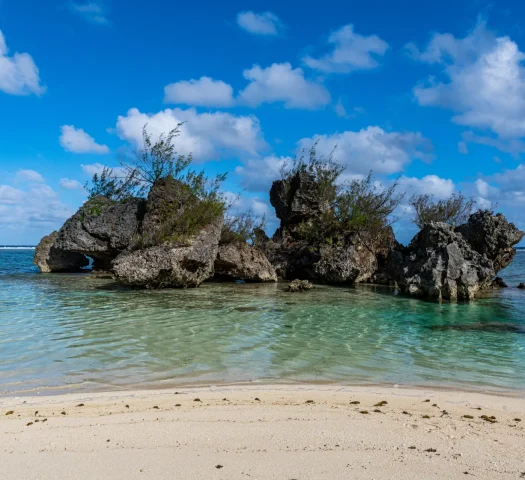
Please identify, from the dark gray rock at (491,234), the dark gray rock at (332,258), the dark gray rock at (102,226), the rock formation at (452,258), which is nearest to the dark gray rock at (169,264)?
the dark gray rock at (102,226)

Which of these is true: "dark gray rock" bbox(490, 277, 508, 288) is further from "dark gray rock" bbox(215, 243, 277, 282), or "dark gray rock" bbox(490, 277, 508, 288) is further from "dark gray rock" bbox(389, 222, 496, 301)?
"dark gray rock" bbox(215, 243, 277, 282)

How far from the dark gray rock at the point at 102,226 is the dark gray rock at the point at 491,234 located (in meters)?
18.8

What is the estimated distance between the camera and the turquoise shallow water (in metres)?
7.27

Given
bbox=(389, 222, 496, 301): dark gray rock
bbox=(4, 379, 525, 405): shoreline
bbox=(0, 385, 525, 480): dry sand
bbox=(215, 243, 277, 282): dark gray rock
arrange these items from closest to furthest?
1. bbox=(0, 385, 525, 480): dry sand
2. bbox=(4, 379, 525, 405): shoreline
3. bbox=(389, 222, 496, 301): dark gray rock
4. bbox=(215, 243, 277, 282): dark gray rock

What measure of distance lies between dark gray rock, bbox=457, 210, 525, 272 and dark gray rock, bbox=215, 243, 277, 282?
11568 mm

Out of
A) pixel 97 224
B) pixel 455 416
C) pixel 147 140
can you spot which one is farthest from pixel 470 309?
pixel 97 224

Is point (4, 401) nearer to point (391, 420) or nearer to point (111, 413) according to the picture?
point (111, 413)

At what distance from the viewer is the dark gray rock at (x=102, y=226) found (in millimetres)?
25188

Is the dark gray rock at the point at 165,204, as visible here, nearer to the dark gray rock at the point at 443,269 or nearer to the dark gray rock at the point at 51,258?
the dark gray rock at the point at 443,269

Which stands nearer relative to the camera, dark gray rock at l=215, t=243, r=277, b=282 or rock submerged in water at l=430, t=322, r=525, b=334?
rock submerged in water at l=430, t=322, r=525, b=334

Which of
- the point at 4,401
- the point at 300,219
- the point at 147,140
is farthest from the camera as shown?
the point at 300,219

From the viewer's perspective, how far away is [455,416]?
5371 mm

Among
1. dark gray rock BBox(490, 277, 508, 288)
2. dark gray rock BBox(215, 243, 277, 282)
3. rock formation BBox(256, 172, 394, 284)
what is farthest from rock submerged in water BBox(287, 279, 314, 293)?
dark gray rock BBox(490, 277, 508, 288)

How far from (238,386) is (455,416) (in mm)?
3099
